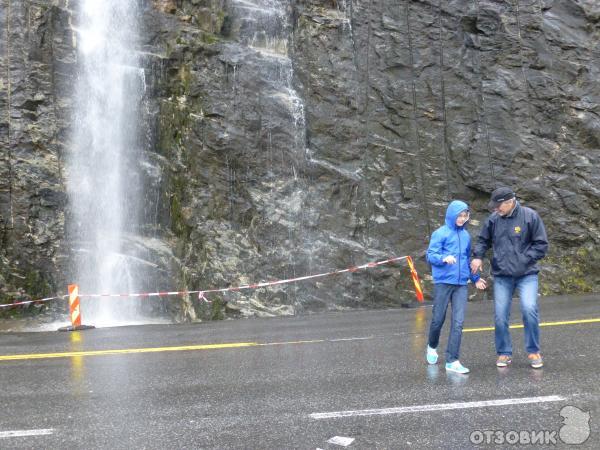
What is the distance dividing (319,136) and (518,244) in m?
10.2

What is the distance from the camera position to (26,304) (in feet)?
48.6

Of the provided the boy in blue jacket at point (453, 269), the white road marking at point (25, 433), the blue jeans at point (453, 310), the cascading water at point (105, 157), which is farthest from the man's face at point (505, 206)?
the cascading water at point (105, 157)

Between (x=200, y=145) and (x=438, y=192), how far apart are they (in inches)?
234

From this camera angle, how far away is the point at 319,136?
1617cm

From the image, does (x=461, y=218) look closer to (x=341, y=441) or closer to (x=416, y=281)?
(x=341, y=441)

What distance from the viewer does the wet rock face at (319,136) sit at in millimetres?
15195

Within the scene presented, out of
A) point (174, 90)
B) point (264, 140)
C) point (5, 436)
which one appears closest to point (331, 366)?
point (5, 436)

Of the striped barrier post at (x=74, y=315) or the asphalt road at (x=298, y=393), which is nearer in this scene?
the asphalt road at (x=298, y=393)

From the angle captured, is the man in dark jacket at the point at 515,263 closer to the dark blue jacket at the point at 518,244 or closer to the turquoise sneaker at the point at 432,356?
the dark blue jacket at the point at 518,244

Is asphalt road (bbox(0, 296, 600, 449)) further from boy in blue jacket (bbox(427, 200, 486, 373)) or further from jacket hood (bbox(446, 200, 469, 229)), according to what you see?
jacket hood (bbox(446, 200, 469, 229))

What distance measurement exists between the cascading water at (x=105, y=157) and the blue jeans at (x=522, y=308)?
10.3 m

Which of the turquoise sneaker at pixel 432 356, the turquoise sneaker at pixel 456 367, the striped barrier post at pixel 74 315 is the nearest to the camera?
the turquoise sneaker at pixel 456 367

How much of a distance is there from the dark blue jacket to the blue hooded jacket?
149 mm

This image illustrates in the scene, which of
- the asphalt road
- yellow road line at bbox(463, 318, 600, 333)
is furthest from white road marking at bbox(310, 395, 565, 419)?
yellow road line at bbox(463, 318, 600, 333)
